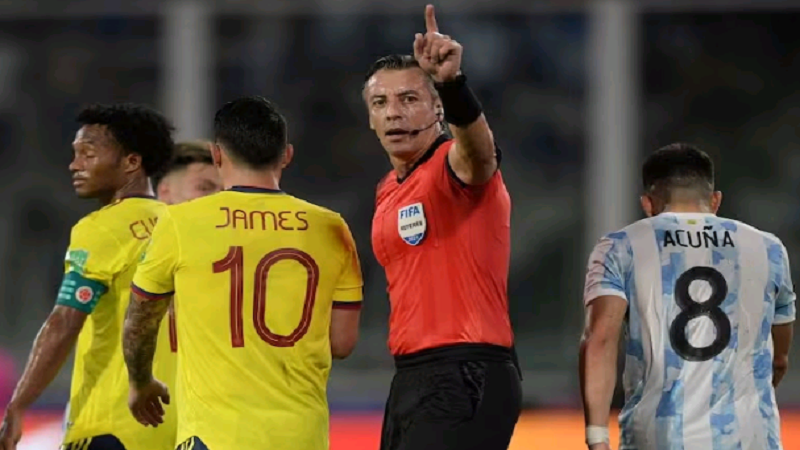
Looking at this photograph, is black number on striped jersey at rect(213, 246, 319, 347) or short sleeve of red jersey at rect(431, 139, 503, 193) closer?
black number on striped jersey at rect(213, 246, 319, 347)

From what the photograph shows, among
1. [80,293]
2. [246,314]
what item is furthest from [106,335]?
[246,314]

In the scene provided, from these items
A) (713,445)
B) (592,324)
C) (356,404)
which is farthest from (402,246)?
(356,404)

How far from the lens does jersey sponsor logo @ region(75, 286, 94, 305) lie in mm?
5824

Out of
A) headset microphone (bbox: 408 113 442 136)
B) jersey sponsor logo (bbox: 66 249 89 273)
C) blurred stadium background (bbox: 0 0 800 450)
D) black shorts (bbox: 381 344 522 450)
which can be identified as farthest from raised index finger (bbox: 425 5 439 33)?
blurred stadium background (bbox: 0 0 800 450)

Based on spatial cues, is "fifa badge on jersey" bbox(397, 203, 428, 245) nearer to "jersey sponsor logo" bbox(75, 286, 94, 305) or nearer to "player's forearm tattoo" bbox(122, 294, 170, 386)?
"player's forearm tattoo" bbox(122, 294, 170, 386)

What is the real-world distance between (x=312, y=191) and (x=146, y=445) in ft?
33.3

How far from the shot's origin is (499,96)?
623 inches

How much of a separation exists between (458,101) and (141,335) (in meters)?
1.32

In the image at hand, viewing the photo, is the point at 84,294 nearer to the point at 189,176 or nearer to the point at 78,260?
the point at 78,260

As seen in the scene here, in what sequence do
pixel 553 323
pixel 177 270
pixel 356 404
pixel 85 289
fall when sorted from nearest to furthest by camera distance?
pixel 177 270 → pixel 85 289 → pixel 356 404 → pixel 553 323

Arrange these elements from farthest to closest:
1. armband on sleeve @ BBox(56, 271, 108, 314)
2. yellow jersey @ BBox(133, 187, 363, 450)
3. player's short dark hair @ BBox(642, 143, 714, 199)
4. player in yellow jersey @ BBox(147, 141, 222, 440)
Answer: player in yellow jersey @ BBox(147, 141, 222, 440) → armband on sleeve @ BBox(56, 271, 108, 314) → player's short dark hair @ BBox(642, 143, 714, 199) → yellow jersey @ BBox(133, 187, 363, 450)

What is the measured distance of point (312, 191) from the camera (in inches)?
632

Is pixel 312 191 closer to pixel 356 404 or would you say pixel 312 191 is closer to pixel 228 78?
pixel 228 78

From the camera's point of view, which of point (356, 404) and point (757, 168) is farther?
point (757, 168)
